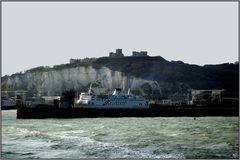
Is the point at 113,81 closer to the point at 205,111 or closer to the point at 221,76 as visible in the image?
the point at 221,76

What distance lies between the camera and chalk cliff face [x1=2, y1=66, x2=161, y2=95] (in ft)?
333

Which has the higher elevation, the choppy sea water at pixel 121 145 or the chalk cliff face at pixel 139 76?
the chalk cliff face at pixel 139 76

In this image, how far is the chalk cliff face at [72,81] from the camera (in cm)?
10156

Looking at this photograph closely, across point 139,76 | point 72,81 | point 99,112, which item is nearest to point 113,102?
point 99,112

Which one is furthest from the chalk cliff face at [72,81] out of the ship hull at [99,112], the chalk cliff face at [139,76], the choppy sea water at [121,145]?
the choppy sea water at [121,145]

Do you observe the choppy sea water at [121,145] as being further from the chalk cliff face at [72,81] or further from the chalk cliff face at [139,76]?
the chalk cliff face at [72,81]

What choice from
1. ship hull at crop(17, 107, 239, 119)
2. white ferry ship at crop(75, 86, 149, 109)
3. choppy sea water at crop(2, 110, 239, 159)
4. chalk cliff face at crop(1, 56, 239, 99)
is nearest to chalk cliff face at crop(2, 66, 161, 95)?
chalk cliff face at crop(1, 56, 239, 99)

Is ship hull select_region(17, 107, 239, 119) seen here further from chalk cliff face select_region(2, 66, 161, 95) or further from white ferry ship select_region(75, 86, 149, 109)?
chalk cliff face select_region(2, 66, 161, 95)

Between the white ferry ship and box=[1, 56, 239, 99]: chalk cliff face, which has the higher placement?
box=[1, 56, 239, 99]: chalk cliff face

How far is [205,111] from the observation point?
195 ft

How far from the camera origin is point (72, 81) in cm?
10894

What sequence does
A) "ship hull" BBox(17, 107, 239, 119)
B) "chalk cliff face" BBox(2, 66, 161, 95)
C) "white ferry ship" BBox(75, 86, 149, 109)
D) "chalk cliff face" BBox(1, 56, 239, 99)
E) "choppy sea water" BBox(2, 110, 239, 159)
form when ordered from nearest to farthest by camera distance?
"choppy sea water" BBox(2, 110, 239, 159) < "ship hull" BBox(17, 107, 239, 119) < "white ferry ship" BBox(75, 86, 149, 109) < "chalk cliff face" BBox(1, 56, 239, 99) < "chalk cliff face" BBox(2, 66, 161, 95)

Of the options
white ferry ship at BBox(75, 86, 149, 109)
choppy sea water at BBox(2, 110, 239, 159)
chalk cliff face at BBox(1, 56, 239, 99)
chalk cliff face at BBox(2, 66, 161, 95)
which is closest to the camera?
choppy sea water at BBox(2, 110, 239, 159)

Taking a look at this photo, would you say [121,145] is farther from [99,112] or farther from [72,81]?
[72,81]
